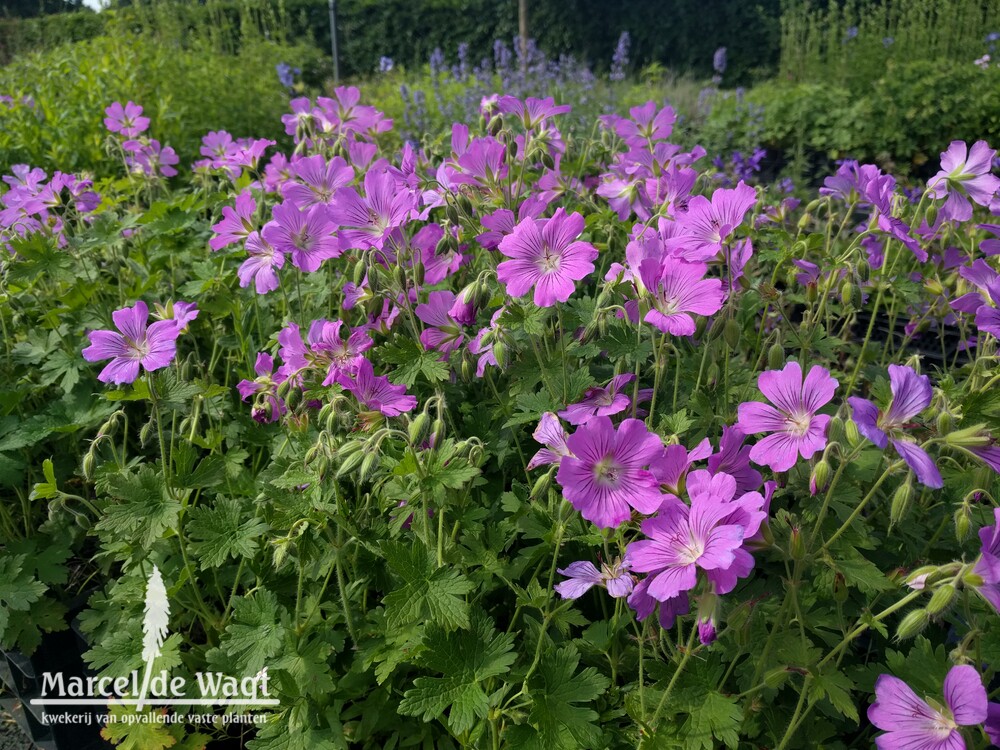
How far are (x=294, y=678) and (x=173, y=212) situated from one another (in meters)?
1.44

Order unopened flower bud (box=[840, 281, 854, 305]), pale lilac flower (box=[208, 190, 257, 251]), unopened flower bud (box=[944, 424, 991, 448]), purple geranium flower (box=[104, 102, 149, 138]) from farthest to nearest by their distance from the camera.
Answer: purple geranium flower (box=[104, 102, 149, 138]), pale lilac flower (box=[208, 190, 257, 251]), unopened flower bud (box=[840, 281, 854, 305]), unopened flower bud (box=[944, 424, 991, 448])

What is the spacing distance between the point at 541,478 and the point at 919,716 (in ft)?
1.96

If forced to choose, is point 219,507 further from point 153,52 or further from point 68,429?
point 153,52

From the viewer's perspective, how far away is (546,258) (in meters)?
1.27

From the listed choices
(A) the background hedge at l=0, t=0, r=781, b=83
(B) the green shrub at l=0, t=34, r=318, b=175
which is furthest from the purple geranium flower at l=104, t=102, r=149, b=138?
(A) the background hedge at l=0, t=0, r=781, b=83

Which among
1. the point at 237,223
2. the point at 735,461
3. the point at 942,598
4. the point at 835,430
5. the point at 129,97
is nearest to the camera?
the point at 942,598

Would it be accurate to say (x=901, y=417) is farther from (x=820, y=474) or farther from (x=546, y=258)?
(x=546, y=258)

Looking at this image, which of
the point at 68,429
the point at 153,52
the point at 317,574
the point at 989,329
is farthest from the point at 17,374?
the point at 153,52

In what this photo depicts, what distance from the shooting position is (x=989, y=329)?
1.12 meters

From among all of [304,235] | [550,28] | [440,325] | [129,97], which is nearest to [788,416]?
[440,325]

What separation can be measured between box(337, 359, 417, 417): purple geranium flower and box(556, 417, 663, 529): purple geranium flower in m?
0.44

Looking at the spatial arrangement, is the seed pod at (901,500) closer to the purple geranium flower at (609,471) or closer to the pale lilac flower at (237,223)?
the purple geranium flower at (609,471)

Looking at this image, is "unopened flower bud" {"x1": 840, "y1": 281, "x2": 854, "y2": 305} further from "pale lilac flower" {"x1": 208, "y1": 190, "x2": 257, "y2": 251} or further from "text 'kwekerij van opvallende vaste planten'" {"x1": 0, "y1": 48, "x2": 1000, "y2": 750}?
"pale lilac flower" {"x1": 208, "y1": 190, "x2": 257, "y2": 251}

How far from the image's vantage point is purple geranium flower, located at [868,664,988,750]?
878 millimetres
